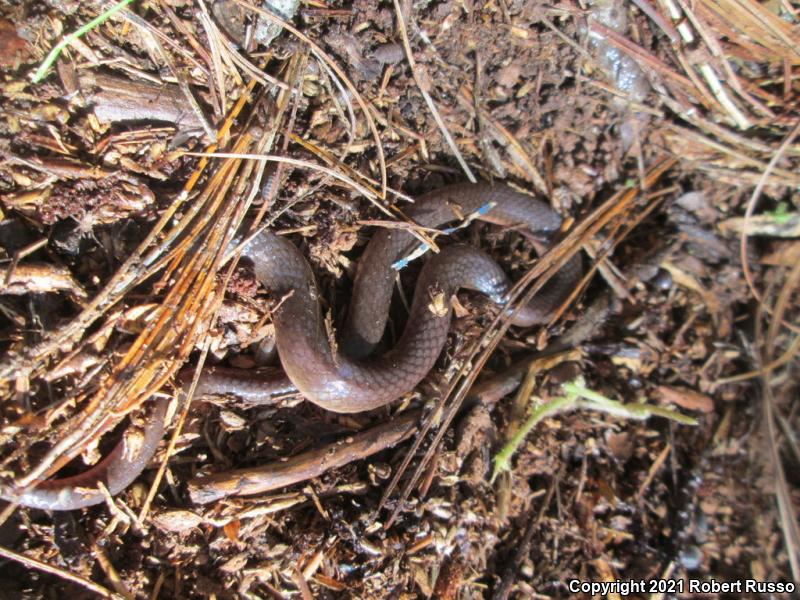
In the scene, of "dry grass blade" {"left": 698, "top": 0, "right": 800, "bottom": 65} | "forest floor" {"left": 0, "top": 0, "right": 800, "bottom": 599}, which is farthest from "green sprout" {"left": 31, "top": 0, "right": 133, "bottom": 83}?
"dry grass blade" {"left": 698, "top": 0, "right": 800, "bottom": 65}

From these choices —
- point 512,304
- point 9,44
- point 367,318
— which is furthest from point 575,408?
point 9,44

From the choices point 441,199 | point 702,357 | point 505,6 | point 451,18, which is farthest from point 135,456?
point 702,357

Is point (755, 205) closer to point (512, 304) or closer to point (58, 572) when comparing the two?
point (512, 304)

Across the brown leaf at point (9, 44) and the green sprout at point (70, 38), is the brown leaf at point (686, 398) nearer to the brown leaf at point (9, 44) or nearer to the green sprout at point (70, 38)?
the green sprout at point (70, 38)

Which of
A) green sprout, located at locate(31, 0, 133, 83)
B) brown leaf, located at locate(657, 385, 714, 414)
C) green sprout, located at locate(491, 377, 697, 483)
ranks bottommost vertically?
brown leaf, located at locate(657, 385, 714, 414)

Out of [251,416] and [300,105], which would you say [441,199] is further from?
[251,416]

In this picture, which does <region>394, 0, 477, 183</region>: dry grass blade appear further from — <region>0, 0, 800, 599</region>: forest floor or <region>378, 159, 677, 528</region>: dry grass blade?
<region>378, 159, 677, 528</region>: dry grass blade

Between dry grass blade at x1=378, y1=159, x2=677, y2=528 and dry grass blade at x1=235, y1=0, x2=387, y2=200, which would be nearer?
dry grass blade at x1=235, y1=0, x2=387, y2=200

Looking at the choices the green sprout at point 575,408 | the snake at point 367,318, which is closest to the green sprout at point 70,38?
the snake at point 367,318

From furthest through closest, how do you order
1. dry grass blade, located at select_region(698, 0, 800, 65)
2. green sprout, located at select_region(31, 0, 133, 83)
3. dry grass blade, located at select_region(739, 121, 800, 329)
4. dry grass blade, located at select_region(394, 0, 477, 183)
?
1. dry grass blade, located at select_region(739, 121, 800, 329)
2. dry grass blade, located at select_region(698, 0, 800, 65)
3. dry grass blade, located at select_region(394, 0, 477, 183)
4. green sprout, located at select_region(31, 0, 133, 83)
